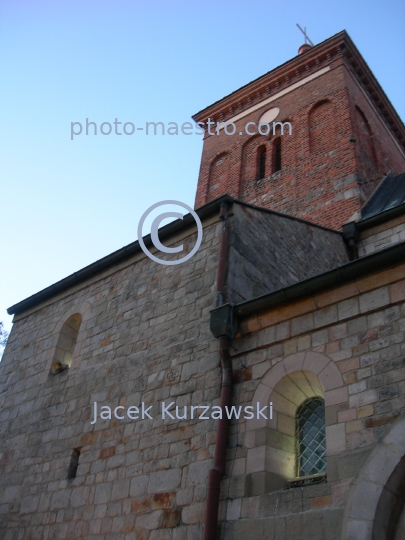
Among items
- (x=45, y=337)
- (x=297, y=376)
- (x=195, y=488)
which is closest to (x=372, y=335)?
(x=297, y=376)

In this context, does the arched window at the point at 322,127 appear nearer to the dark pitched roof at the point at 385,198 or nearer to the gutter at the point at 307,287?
the dark pitched roof at the point at 385,198

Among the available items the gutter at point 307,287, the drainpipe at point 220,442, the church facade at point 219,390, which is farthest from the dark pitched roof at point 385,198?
the drainpipe at point 220,442

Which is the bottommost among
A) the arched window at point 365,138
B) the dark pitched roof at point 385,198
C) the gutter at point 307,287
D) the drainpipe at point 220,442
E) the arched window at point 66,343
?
the drainpipe at point 220,442

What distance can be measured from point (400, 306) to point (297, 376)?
132 centimetres

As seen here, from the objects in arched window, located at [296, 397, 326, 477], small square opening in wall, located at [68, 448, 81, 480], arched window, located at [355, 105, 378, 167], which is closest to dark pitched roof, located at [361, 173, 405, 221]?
arched window, located at [355, 105, 378, 167]

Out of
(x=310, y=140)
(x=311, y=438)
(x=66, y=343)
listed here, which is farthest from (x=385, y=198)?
(x=311, y=438)

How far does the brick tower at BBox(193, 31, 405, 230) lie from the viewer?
13.7 meters

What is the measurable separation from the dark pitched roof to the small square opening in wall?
279 inches

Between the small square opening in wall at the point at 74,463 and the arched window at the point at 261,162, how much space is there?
10.4 metres

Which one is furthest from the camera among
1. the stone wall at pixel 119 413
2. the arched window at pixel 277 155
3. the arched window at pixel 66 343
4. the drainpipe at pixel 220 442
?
the arched window at pixel 277 155

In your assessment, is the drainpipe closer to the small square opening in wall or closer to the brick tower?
the small square opening in wall

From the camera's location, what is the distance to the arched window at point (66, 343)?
951 cm

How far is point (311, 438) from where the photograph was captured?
6047mm

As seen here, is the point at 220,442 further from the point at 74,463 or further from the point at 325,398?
the point at 74,463
